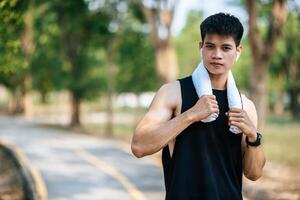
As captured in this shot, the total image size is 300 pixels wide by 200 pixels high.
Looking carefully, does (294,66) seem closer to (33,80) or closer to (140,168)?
(33,80)

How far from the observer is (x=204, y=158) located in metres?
2.69

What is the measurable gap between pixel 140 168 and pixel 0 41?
8.18 metres

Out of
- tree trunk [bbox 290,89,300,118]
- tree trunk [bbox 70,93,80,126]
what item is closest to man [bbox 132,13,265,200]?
tree trunk [bbox 70,93,80,126]

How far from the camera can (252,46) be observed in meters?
16.2

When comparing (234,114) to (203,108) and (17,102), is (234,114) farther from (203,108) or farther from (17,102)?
(17,102)

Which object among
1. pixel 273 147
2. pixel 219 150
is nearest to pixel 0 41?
pixel 219 150

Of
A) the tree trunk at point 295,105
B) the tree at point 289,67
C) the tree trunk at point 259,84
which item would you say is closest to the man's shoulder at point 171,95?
the tree trunk at point 259,84

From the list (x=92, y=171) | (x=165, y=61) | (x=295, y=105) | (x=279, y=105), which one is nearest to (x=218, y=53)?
(x=92, y=171)

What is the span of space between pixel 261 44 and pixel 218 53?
543 inches

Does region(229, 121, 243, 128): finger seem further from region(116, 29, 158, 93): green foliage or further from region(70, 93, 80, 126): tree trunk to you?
region(70, 93, 80, 126): tree trunk

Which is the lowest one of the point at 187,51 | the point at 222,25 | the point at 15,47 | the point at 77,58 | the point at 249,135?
the point at 249,135

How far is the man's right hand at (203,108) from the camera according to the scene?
2.54m

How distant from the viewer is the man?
2.66 meters

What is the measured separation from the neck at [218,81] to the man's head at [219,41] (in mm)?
38
